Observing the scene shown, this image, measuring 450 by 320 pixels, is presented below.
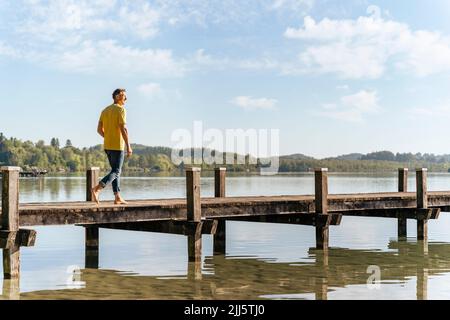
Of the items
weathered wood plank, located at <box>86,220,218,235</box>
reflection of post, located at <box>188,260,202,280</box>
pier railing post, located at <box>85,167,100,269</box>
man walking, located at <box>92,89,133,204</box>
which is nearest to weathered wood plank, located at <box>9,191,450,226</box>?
weathered wood plank, located at <box>86,220,218,235</box>

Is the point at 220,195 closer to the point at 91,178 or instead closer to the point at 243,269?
the point at 243,269

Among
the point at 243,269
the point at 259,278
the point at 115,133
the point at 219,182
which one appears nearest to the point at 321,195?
the point at 243,269

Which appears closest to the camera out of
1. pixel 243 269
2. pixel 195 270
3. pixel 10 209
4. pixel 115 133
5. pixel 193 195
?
pixel 10 209

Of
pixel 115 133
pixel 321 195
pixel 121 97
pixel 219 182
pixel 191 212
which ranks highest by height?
pixel 121 97

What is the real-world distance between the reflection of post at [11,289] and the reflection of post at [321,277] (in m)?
5.77

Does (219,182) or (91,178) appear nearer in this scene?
(91,178)

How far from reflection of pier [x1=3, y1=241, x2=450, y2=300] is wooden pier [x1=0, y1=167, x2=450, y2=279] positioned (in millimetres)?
822

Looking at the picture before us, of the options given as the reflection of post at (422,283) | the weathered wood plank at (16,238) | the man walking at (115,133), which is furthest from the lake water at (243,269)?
the man walking at (115,133)

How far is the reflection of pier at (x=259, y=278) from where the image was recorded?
14037mm

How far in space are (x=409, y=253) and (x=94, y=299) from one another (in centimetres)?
1122

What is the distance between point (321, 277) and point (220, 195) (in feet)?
16.6

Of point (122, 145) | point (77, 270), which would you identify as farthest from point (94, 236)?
point (122, 145)

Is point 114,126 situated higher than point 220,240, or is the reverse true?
point 114,126

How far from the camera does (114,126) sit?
14.5 m
